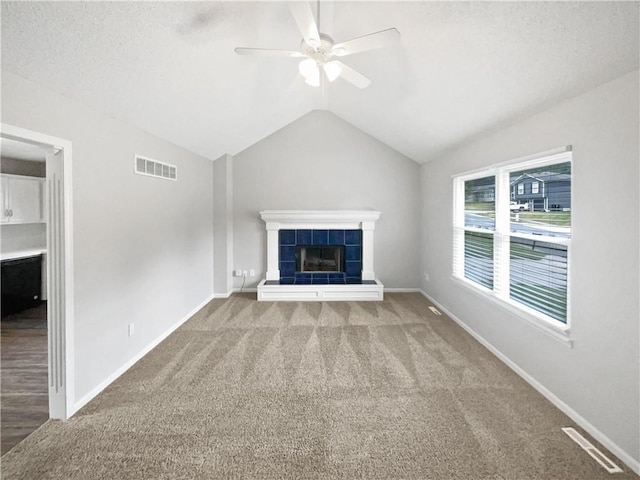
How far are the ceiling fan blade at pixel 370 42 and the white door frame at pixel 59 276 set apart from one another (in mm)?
1988

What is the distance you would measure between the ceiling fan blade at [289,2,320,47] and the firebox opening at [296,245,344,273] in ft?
12.0

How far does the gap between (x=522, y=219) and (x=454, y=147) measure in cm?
153

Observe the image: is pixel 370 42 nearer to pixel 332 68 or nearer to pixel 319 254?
pixel 332 68

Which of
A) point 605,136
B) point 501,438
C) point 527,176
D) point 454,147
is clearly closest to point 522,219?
point 527,176

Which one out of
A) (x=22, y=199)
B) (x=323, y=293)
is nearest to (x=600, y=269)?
(x=323, y=293)

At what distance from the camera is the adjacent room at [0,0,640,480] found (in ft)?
5.52

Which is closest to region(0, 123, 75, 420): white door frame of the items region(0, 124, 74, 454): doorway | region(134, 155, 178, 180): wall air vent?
region(0, 124, 74, 454): doorway

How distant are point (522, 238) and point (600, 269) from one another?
88 centimetres

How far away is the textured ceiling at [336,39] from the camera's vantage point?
1.61m

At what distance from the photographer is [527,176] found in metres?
2.63

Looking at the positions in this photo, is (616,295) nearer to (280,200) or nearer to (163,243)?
(163,243)

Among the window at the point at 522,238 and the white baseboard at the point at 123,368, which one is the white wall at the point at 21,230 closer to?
the white baseboard at the point at 123,368

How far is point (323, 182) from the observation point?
522 cm

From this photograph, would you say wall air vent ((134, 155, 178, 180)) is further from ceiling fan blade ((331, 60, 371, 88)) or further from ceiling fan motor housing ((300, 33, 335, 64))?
ceiling fan blade ((331, 60, 371, 88))
